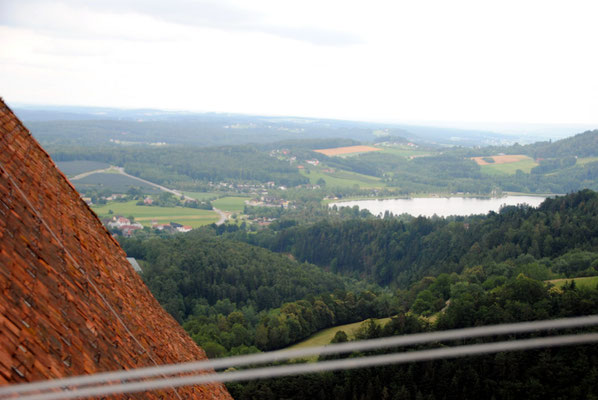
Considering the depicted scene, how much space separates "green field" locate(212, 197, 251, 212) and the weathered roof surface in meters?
144

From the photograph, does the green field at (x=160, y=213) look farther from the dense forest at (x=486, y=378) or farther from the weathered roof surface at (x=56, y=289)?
the weathered roof surface at (x=56, y=289)

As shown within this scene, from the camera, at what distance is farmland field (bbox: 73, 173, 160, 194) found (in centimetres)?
15840

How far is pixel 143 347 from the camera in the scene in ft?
21.3

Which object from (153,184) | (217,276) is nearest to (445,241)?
(217,276)

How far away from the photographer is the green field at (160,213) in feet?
418

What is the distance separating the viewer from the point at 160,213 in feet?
450

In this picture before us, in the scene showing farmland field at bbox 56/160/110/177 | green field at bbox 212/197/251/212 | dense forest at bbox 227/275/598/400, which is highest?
dense forest at bbox 227/275/598/400

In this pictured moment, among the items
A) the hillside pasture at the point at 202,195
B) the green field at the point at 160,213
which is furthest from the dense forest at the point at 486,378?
the hillside pasture at the point at 202,195

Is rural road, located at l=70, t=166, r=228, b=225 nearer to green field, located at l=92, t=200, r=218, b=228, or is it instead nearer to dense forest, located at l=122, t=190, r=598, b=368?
green field, located at l=92, t=200, r=218, b=228

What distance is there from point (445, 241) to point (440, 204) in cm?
7606

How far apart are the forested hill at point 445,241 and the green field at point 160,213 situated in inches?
837

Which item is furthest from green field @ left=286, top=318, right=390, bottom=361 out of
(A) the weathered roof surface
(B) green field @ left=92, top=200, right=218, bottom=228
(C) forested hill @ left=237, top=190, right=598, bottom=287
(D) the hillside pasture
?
(D) the hillside pasture

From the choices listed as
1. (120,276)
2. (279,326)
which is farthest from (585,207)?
(120,276)

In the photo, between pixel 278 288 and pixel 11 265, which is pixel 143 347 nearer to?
pixel 11 265
